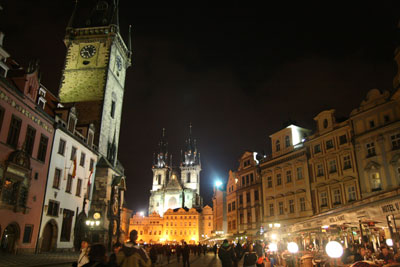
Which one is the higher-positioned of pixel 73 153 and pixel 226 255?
pixel 73 153

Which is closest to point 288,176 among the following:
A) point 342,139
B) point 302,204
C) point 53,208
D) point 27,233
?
point 302,204

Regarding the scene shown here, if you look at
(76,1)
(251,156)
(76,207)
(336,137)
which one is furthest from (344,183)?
(76,1)

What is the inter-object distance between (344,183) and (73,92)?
3354 centimetres

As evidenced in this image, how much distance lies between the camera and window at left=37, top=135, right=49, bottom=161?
25125mm

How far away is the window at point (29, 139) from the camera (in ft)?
76.9

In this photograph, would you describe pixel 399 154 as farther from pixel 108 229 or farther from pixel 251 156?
pixel 108 229

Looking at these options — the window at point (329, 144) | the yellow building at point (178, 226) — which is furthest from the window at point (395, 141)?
the yellow building at point (178, 226)

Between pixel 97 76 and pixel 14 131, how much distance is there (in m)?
20.0

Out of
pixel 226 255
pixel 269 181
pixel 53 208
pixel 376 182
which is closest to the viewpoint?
pixel 226 255

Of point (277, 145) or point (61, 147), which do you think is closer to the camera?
point (61, 147)

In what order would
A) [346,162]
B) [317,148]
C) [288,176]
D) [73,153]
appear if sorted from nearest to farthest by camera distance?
[346,162] → [73,153] → [317,148] → [288,176]

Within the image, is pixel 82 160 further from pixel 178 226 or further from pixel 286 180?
pixel 178 226

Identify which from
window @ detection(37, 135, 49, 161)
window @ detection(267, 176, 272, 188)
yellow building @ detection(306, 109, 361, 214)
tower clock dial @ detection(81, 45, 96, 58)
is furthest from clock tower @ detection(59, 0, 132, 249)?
yellow building @ detection(306, 109, 361, 214)

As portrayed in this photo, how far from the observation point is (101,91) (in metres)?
39.8
